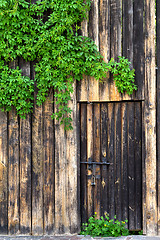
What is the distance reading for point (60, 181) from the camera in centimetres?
396

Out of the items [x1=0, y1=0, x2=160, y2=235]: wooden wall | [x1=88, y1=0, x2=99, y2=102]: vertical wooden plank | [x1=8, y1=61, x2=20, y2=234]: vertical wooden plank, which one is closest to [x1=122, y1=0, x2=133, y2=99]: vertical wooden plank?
[x1=0, y1=0, x2=160, y2=235]: wooden wall

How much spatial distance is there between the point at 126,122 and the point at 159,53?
4.22 ft

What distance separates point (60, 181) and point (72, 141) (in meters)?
0.72

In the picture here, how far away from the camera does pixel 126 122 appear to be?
3977mm

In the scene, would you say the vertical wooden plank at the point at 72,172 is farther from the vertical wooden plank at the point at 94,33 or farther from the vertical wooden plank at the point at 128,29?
the vertical wooden plank at the point at 128,29

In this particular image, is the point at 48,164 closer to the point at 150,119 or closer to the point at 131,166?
the point at 131,166

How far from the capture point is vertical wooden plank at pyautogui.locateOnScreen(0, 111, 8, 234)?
158 inches

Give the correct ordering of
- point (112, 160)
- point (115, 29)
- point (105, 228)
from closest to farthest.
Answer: point (105, 228)
point (115, 29)
point (112, 160)

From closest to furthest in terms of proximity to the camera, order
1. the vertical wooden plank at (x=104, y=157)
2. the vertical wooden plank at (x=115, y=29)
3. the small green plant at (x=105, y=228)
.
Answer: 1. the small green plant at (x=105, y=228)
2. the vertical wooden plank at (x=115, y=29)
3. the vertical wooden plank at (x=104, y=157)

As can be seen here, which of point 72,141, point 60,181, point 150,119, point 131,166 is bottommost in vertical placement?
point 60,181

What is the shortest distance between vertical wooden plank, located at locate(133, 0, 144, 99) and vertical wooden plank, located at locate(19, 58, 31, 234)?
1877mm

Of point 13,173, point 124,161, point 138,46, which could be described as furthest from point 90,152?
point 138,46

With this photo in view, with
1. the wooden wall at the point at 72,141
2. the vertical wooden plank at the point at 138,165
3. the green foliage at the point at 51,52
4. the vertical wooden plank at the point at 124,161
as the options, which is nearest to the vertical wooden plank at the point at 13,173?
the wooden wall at the point at 72,141

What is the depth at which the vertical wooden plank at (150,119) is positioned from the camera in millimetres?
3799
